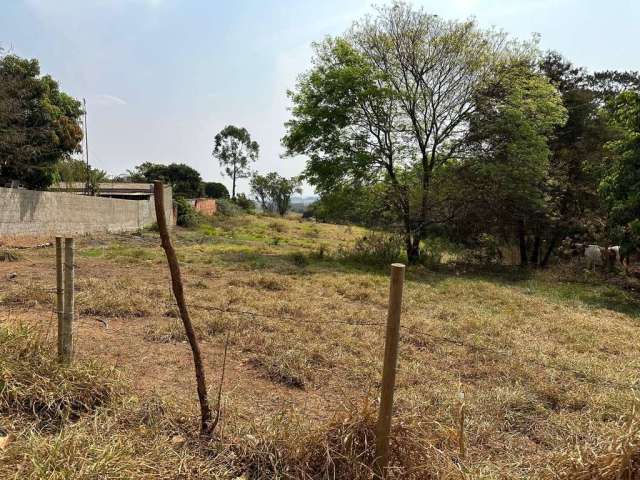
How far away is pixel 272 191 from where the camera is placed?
51531 millimetres

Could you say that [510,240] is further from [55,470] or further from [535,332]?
[55,470]

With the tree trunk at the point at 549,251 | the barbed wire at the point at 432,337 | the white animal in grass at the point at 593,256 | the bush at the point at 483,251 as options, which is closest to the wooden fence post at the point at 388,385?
the barbed wire at the point at 432,337

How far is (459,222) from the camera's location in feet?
47.6

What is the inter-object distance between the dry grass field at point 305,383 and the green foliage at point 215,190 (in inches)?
1584

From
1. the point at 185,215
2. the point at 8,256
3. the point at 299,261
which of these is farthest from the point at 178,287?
the point at 185,215

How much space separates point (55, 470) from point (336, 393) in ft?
6.92

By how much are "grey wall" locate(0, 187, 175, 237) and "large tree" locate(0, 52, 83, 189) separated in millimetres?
2704

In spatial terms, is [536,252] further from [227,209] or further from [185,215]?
[227,209]

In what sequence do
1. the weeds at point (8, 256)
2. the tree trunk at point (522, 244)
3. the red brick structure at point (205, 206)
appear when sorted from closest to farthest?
the weeds at point (8, 256), the tree trunk at point (522, 244), the red brick structure at point (205, 206)

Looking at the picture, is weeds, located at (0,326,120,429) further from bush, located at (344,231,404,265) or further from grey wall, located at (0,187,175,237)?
bush, located at (344,231,404,265)

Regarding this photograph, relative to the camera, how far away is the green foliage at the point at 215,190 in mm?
47938

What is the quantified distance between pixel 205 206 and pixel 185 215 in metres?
5.88

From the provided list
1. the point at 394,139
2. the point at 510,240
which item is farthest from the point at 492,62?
the point at 510,240

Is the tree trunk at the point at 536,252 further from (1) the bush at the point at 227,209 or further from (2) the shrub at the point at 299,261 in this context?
(1) the bush at the point at 227,209
